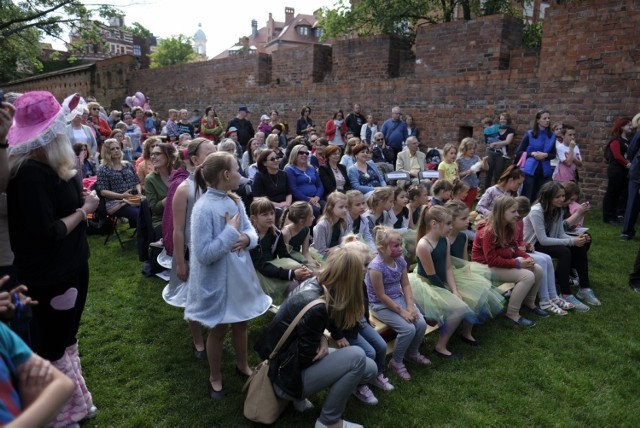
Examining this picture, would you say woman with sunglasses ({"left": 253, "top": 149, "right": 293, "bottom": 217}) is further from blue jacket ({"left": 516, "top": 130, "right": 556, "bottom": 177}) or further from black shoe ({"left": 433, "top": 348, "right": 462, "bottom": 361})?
blue jacket ({"left": 516, "top": 130, "right": 556, "bottom": 177})

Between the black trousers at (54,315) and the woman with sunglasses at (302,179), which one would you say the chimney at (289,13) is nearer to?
the woman with sunglasses at (302,179)

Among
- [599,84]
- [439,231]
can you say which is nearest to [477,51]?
[599,84]

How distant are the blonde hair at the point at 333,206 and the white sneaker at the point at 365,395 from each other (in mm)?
1999

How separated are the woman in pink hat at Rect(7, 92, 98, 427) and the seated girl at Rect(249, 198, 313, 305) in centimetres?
152

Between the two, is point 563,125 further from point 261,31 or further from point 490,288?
point 261,31

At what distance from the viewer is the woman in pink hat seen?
8.14 ft

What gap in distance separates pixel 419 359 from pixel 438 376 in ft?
0.86

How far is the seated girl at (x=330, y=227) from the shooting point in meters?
4.96

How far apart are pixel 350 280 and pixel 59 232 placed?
1715mm

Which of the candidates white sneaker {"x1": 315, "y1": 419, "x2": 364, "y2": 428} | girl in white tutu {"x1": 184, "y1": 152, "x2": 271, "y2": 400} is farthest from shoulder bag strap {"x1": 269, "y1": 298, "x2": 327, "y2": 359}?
white sneaker {"x1": 315, "y1": 419, "x2": 364, "y2": 428}

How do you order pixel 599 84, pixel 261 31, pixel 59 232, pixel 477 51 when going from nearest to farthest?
pixel 59 232 < pixel 599 84 < pixel 477 51 < pixel 261 31

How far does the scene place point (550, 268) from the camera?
5.20 metres

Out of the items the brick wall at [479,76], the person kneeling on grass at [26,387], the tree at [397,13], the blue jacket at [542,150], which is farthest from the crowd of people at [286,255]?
the tree at [397,13]

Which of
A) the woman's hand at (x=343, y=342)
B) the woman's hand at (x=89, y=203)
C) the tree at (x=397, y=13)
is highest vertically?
the tree at (x=397, y=13)
